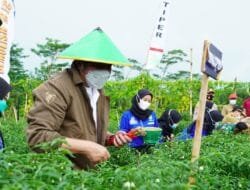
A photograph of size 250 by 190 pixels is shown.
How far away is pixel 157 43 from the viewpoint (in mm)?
11289

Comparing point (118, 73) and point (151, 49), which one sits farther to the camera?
point (118, 73)

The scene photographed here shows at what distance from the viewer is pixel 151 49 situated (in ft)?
36.8

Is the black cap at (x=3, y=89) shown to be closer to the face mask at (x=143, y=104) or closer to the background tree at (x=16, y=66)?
the face mask at (x=143, y=104)

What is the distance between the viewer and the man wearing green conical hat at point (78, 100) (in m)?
3.14

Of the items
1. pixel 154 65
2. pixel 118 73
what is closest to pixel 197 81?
pixel 154 65

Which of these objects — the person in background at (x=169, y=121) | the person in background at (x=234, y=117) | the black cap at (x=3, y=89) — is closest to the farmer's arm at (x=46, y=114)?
the black cap at (x=3, y=89)

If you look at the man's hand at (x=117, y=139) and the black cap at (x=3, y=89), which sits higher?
the black cap at (x=3, y=89)

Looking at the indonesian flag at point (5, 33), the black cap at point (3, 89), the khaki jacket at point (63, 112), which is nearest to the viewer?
the khaki jacket at point (63, 112)

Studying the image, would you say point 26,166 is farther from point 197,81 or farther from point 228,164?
point 197,81

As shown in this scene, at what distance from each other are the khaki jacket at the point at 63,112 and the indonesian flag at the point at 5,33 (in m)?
7.13

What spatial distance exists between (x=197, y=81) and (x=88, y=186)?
15.8 m

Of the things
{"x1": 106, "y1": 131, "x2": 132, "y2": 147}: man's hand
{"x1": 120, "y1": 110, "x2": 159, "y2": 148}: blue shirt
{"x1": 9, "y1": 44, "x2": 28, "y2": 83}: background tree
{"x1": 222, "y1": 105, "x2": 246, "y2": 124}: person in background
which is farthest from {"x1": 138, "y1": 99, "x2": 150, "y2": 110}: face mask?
{"x1": 9, "y1": 44, "x2": 28, "y2": 83}: background tree

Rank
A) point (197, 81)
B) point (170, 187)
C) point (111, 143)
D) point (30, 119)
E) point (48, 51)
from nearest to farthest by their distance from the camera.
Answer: point (170, 187) → point (30, 119) → point (111, 143) → point (197, 81) → point (48, 51)

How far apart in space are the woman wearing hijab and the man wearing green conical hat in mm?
3528
